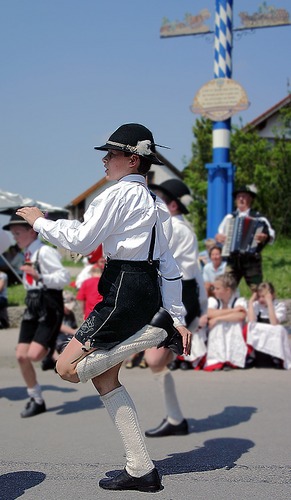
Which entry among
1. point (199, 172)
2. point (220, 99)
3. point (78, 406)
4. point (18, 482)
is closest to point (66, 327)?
point (78, 406)

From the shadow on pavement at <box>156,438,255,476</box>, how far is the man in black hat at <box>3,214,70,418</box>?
1736 millimetres

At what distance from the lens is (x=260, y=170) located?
26.0 meters

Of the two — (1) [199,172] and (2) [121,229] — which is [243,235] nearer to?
(2) [121,229]

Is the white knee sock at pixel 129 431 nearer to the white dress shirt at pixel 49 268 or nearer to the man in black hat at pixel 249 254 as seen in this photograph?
the white dress shirt at pixel 49 268

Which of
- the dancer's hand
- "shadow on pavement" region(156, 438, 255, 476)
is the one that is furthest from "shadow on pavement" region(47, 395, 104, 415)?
the dancer's hand

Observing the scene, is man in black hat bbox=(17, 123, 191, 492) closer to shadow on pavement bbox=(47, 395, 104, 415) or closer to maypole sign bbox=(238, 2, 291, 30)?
shadow on pavement bbox=(47, 395, 104, 415)

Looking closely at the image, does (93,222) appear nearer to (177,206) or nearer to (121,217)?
(121,217)

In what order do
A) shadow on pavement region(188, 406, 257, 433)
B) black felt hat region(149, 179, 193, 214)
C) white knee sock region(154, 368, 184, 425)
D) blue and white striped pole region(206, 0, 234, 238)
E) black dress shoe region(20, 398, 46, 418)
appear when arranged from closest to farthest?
white knee sock region(154, 368, 184, 425) < shadow on pavement region(188, 406, 257, 433) < black felt hat region(149, 179, 193, 214) < black dress shoe region(20, 398, 46, 418) < blue and white striped pole region(206, 0, 234, 238)

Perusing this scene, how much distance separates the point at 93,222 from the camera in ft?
11.1

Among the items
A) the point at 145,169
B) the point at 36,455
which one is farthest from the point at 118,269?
the point at 36,455

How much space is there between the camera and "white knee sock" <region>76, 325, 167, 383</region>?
3.53m

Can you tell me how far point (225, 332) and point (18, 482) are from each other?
13.9ft

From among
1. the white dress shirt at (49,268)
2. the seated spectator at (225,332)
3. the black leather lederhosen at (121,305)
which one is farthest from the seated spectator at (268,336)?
the black leather lederhosen at (121,305)

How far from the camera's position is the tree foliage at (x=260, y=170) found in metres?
25.7
